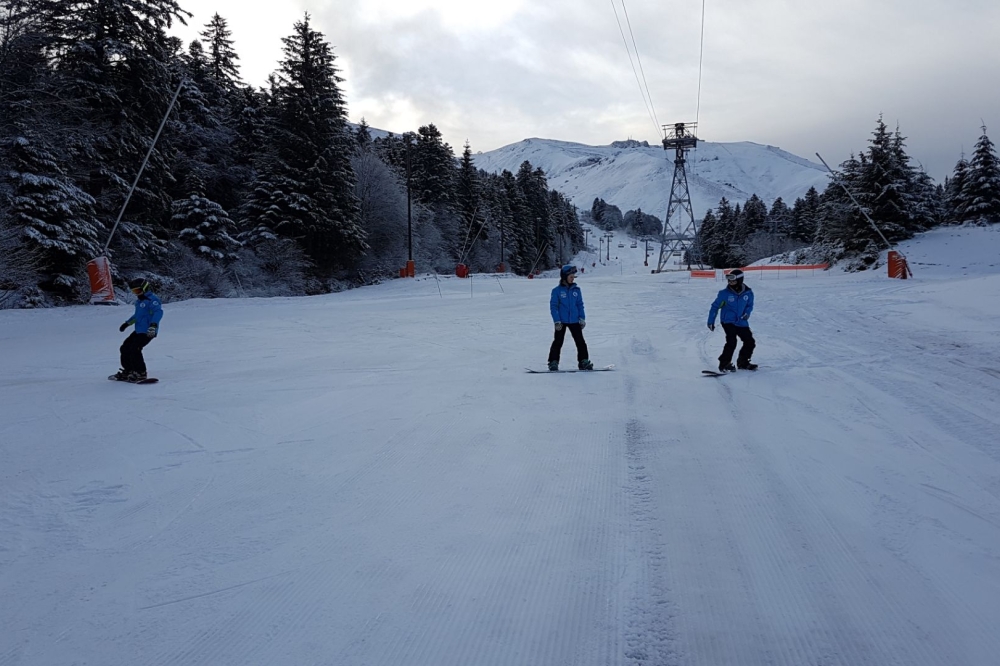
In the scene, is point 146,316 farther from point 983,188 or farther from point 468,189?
point 468,189

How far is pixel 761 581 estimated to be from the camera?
3000 mm

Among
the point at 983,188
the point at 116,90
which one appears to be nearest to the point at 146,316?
the point at 116,90

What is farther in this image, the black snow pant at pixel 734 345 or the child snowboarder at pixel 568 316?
the child snowboarder at pixel 568 316

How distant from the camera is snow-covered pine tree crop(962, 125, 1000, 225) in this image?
36.7 meters

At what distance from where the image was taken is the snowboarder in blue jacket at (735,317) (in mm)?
8586

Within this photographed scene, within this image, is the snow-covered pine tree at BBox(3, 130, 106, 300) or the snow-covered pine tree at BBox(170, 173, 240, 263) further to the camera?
the snow-covered pine tree at BBox(170, 173, 240, 263)

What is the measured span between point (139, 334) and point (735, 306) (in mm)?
9131

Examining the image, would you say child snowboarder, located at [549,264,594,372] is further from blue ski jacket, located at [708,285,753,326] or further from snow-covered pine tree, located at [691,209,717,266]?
snow-covered pine tree, located at [691,209,717,266]

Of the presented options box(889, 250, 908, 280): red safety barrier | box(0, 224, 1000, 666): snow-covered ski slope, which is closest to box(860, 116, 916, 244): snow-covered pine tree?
box(889, 250, 908, 280): red safety barrier

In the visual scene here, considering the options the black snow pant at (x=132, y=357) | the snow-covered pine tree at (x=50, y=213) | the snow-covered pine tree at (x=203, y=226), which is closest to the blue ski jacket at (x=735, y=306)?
the black snow pant at (x=132, y=357)

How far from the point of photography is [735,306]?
8.62m

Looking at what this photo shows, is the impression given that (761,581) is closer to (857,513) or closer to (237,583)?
(857,513)

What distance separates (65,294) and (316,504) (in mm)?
20946

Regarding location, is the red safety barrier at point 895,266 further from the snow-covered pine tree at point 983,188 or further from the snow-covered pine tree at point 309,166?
the snow-covered pine tree at point 309,166
